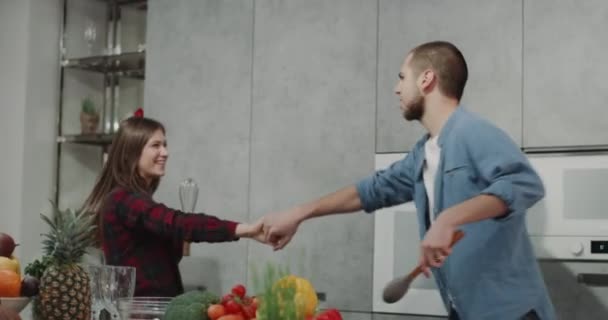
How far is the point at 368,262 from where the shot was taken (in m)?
3.66

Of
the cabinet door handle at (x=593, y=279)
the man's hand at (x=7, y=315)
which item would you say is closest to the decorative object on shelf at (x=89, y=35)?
the cabinet door handle at (x=593, y=279)

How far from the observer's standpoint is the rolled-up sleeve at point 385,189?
2893 mm

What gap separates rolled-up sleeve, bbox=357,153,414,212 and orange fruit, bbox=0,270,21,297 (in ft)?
3.76

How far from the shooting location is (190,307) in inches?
78.1

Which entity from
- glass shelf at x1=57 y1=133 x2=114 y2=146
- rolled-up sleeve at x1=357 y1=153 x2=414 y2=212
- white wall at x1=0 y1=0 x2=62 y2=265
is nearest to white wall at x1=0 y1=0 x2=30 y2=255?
white wall at x1=0 y1=0 x2=62 y2=265

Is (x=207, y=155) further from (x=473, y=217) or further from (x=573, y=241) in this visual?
(x=473, y=217)

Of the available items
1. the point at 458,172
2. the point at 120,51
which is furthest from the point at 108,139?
the point at 458,172

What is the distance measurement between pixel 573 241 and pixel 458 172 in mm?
873

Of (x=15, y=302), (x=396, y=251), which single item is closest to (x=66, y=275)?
(x=15, y=302)

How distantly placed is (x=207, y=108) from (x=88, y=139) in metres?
1.06

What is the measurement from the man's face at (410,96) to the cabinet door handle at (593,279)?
2.78 feet

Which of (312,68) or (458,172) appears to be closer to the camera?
(458,172)

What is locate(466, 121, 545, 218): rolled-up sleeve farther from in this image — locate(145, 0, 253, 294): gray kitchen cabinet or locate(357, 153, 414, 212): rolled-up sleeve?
locate(145, 0, 253, 294): gray kitchen cabinet

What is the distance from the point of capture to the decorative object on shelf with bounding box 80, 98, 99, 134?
505 centimetres
